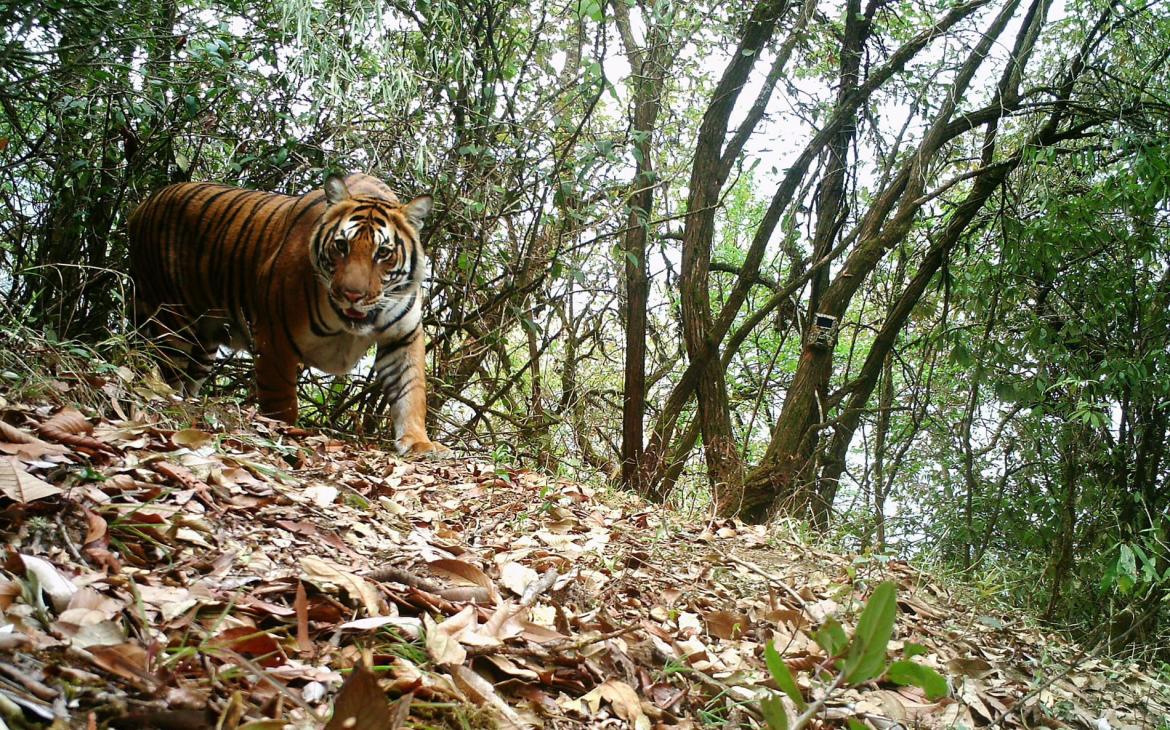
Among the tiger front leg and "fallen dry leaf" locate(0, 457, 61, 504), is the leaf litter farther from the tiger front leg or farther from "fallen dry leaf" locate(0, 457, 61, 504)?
the tiger front leg

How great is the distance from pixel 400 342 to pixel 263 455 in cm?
175

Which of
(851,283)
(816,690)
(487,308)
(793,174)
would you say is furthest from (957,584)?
(793,174)

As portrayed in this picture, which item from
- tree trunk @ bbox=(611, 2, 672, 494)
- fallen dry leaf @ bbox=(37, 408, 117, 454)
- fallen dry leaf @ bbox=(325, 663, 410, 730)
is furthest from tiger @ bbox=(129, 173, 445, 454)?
fallen dry leaf @ bbox=(325, 663, 410, 730)

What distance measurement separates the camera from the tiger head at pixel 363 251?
425 centimetres

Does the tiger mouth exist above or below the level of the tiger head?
below

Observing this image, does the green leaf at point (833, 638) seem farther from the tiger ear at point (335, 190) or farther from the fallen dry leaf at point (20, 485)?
the tiger ear at point (335, 190)

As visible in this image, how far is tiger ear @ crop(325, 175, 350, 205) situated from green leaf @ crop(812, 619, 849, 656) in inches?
147

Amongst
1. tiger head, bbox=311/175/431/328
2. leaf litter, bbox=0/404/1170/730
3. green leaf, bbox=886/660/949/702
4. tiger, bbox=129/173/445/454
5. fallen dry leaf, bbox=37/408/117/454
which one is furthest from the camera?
tiger, bbox=129/173/445/454

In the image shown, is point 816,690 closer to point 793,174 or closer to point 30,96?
point 30,96

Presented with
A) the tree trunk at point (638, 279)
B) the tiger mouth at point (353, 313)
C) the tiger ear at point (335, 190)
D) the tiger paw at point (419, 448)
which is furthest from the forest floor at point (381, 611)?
the tree trunk at point (638, 279)

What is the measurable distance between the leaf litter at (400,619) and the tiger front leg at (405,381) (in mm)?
1220

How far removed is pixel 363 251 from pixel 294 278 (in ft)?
1.41

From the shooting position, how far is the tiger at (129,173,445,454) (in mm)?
4359

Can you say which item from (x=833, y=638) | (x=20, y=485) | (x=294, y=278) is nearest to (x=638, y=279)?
(x=294, y=278)
